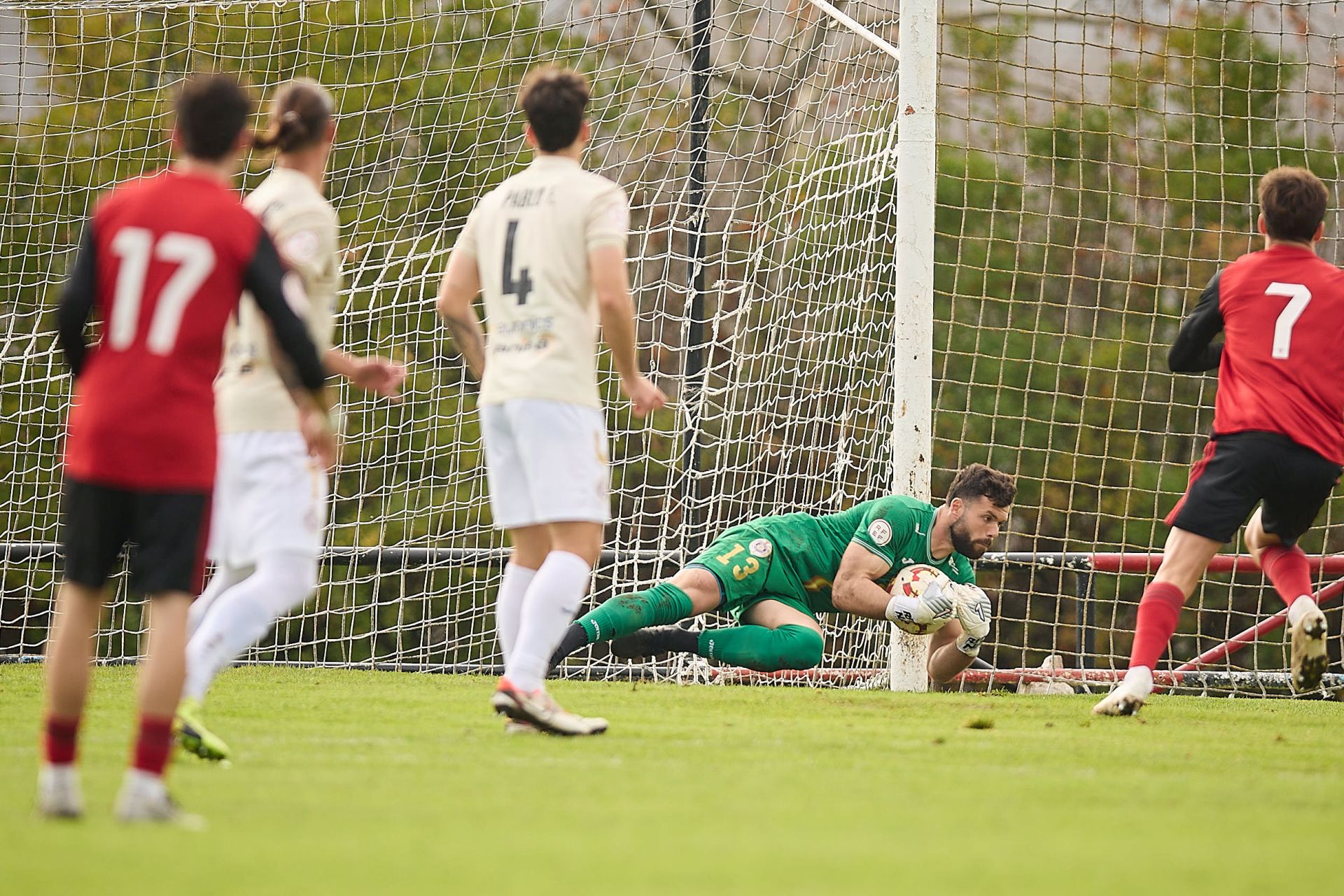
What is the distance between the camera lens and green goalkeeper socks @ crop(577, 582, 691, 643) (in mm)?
6438

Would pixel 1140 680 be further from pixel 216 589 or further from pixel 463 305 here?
pixel 216 589

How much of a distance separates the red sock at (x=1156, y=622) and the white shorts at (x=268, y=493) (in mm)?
3167

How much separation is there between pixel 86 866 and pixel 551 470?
2.15 m

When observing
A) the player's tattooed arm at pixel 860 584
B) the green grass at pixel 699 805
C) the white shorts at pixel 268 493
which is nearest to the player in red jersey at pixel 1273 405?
the green grass at pixel 699 805

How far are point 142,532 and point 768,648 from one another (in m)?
3.93

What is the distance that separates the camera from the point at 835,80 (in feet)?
28.1

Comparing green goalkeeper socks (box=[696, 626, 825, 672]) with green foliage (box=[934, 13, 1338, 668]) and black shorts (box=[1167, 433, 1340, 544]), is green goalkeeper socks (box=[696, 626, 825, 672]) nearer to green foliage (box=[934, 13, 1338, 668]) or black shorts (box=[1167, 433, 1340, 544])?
black shorts (box=[1167, 433, 1340, 544])

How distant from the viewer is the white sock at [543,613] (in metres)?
4.51

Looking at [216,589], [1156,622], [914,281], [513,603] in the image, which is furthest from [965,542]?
[216,589]

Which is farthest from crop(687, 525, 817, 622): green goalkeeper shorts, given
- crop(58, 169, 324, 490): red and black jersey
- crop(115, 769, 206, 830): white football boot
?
crop(115, 769, 206, 830): white football boot

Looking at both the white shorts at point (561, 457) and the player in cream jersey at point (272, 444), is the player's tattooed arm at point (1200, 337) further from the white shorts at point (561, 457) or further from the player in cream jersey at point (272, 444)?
the player in cream jersey at point (272, 444)

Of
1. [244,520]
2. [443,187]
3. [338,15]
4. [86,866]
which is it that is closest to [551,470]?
[244,520]

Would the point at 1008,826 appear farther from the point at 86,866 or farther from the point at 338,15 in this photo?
the point at 338,15

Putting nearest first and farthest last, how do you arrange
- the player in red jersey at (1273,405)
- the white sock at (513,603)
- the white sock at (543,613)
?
the white sock at (543,613), the white sock at (513,603), the player in red jersey at (1273,405)
